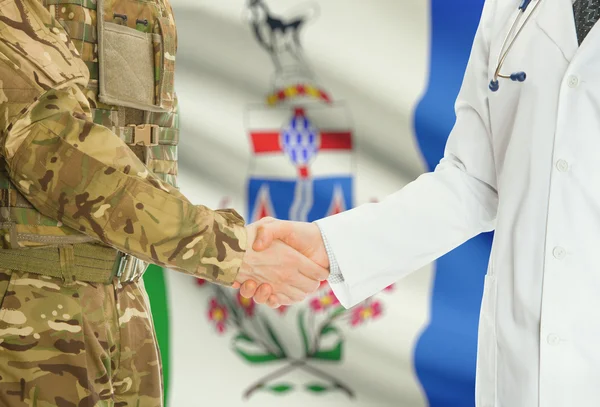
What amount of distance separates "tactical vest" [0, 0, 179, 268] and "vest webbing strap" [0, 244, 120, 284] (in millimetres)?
18

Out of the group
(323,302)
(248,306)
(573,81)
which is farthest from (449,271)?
(573,81)

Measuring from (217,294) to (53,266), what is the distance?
1131 mm

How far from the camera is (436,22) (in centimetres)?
239

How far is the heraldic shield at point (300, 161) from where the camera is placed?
2.39 meters

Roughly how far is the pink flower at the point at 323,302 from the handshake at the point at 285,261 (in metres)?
0.84

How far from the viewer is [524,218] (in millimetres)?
1263

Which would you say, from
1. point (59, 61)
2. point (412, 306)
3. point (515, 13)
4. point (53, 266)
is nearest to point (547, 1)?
point (515, 13)

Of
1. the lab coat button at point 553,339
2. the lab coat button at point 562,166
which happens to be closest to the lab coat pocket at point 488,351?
the lab coat button at point 553,339

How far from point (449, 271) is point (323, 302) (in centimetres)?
39

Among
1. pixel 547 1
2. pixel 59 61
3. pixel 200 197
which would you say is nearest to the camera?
pixel 59 61

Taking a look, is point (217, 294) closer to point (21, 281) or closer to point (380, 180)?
point (380, 180)

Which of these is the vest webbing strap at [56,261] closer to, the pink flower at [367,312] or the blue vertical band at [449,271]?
the pink flower at [367,312]

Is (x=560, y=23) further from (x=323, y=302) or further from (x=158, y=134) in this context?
(x=323, y=302)

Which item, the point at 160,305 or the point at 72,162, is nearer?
the point at 72,162
